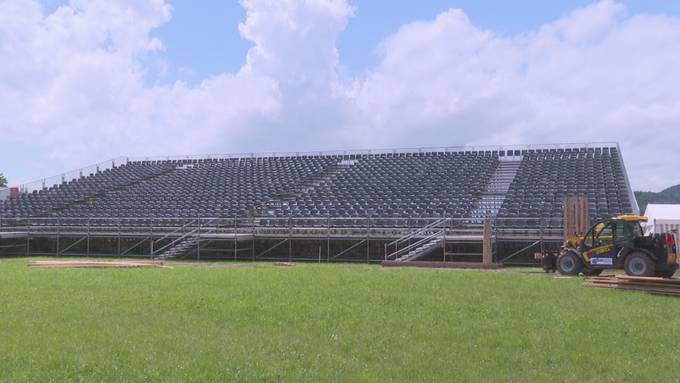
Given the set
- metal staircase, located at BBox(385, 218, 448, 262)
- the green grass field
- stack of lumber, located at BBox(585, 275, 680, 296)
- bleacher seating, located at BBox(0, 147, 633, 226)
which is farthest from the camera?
bleacher seating, located at BBox(0, 147, 633, 226)

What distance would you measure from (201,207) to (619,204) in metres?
20.8

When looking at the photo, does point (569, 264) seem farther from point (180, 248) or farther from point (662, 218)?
point (180, 248)

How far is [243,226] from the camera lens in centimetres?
3188

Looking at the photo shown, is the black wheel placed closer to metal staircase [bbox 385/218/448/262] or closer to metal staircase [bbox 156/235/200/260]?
metal staircase [bbox 385/218/448/262]

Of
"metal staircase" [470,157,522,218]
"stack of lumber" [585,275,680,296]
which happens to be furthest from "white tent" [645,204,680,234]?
"stack of lumber" [585,275,680,296]

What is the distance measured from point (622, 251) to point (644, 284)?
3824mm

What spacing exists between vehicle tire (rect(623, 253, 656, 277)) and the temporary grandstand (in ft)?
24.1

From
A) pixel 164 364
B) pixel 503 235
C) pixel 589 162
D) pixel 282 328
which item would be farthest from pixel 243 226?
pixel 164 364

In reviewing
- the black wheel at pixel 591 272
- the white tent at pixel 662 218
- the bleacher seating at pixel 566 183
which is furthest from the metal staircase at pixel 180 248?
the white tent at pixel 662 218

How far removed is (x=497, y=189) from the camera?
36.0 m

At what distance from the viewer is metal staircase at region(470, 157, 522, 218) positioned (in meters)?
31.5

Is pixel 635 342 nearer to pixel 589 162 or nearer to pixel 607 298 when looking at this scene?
pixel 607 298

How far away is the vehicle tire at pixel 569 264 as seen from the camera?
19.0 m

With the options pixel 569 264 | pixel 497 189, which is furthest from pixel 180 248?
pixel 497 189
